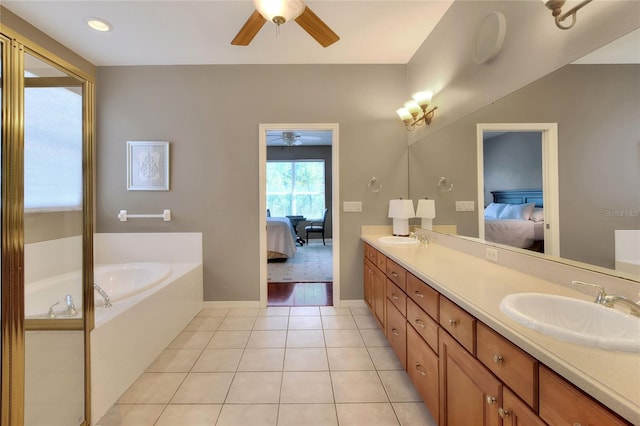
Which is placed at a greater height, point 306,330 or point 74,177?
point 74,177

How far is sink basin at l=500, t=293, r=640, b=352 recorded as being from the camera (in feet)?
2.25

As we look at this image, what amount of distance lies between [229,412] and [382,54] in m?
3.32

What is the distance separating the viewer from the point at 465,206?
2.00 metres

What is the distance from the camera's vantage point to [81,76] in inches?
53.6

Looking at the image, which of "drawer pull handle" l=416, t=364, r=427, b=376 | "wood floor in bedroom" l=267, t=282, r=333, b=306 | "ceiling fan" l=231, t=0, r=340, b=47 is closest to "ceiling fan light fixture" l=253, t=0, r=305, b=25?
"ceiling fan" l=231, t=0, r=340, b=47

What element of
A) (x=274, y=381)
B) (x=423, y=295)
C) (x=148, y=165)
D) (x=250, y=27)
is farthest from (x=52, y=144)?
(x=423, y=295)

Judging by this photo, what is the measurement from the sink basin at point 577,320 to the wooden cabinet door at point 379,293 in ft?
3.79

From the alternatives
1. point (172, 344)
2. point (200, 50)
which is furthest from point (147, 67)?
point (172, 344)

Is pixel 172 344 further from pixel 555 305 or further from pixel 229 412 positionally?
pixel 555 305

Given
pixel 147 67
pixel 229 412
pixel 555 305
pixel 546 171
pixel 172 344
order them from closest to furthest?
pixel 555 305 → pixel 546 171 → pixel 229 412 → pixel 172 344 → pixel 147 67

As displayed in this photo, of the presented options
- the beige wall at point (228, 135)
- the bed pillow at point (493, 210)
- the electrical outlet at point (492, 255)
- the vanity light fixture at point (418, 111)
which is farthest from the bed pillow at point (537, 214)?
the beige wall at point (228, 135)

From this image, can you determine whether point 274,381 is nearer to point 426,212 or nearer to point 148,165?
point 426,212

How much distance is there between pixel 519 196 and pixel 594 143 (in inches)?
17.6

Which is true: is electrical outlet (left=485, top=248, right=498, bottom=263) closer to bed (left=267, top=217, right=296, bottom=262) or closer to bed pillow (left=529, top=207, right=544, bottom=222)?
bed pillow (left=529, top=207, right=544, bottom=222)
